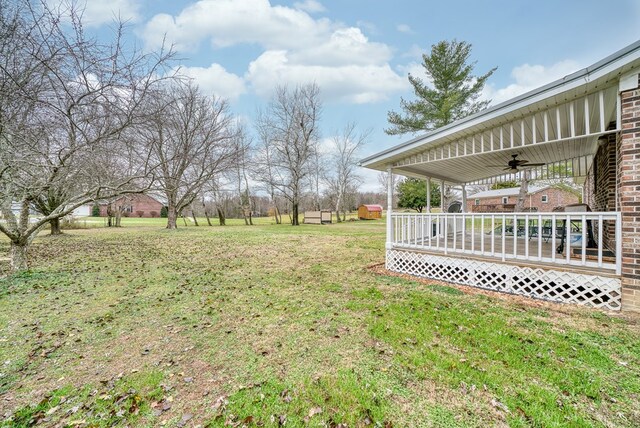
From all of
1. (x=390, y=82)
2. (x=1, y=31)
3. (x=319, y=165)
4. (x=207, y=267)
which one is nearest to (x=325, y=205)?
(x=319, y=165)

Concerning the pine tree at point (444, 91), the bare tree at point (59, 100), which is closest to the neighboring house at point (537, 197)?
the pine tree at point (444, 91)

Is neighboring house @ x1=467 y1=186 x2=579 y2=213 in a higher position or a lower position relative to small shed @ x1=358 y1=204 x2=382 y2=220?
higher

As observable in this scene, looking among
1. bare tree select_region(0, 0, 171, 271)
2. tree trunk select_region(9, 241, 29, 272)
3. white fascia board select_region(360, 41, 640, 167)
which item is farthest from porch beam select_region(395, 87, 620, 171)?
tree trunk select_region(9, 241, 29, 272)

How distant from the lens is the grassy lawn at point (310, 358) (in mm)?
2281

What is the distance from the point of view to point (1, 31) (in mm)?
4496

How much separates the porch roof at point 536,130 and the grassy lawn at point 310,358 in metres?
3.00

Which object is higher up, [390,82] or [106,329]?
[390,82]

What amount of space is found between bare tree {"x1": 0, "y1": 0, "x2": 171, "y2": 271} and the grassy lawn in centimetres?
244

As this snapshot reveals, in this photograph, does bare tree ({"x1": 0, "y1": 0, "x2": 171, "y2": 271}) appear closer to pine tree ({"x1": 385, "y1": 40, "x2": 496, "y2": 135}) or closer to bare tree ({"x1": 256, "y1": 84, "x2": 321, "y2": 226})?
bare tree ({"x1": 256, "y1": 84, "x2": 321, "y2": 226})

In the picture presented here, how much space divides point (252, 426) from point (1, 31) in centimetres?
706

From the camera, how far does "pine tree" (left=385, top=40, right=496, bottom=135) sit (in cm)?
2070

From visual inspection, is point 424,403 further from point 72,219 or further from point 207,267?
point 72,219

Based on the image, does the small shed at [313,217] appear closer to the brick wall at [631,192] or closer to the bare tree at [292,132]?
the bare tree at [292,132]

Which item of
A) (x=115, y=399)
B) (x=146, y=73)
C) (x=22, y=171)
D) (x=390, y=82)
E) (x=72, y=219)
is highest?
(x=390, y=82)
